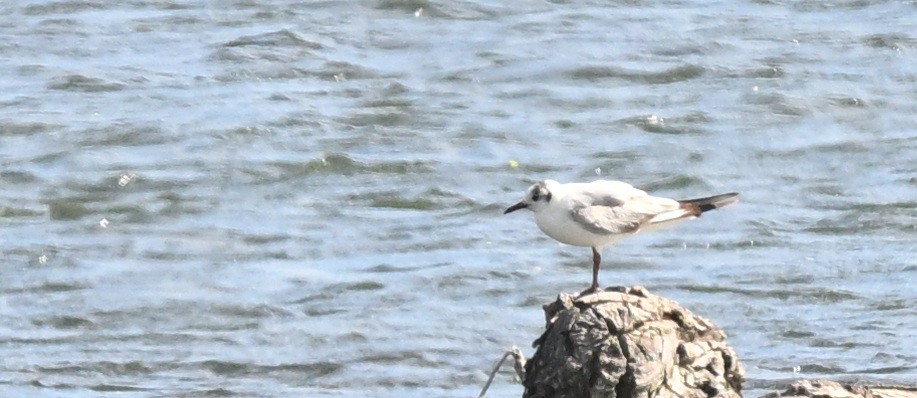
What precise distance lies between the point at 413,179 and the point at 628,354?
670cm

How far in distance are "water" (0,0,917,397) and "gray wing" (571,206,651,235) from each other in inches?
31.5

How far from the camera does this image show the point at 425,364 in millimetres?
8141

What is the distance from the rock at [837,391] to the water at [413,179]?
7.61 feet

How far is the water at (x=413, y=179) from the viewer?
332 inches

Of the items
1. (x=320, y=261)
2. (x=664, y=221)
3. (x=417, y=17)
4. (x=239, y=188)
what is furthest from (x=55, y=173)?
(x=664, y=221)

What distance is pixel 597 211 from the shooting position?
22.7 feet

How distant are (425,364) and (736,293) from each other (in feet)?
5.75

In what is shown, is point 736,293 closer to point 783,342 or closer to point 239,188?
point 783,342

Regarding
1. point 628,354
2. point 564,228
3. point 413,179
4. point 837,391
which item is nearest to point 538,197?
point 564,228

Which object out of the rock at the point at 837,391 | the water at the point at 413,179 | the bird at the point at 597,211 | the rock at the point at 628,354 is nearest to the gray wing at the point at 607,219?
the bird at the point at 597,211

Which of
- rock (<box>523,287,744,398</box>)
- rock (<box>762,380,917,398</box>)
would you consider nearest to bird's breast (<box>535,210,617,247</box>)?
rock (<box>523,287,744,398</box>)

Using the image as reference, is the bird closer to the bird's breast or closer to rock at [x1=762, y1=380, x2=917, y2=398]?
the bird's breast

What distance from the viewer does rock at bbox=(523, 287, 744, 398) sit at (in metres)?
4.87

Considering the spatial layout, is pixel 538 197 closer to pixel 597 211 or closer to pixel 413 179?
pixel 597 211
